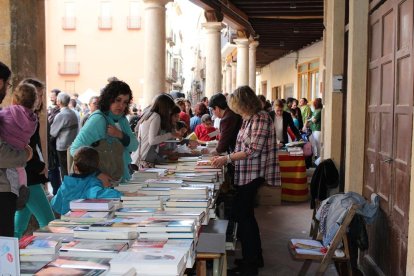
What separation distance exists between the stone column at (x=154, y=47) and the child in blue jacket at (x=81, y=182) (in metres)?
5.54

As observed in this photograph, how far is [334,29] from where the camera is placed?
5.48 m

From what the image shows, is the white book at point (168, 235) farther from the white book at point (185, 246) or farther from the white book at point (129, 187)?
the white book at point (129, 187)

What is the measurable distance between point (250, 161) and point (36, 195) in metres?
1.71

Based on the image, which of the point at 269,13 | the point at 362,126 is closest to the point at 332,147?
the point at 362,126

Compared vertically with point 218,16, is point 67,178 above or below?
below

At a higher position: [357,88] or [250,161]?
[357,88]

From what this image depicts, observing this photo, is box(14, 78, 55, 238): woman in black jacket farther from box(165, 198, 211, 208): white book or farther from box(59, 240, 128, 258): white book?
box(59, 240, 128, 258): white book

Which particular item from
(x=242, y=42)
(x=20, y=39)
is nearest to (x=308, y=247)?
(x=20, y=39)

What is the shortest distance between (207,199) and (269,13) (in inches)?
456

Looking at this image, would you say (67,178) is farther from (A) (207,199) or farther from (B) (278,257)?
(B) (278,257)

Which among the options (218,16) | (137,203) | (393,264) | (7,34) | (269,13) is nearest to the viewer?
(137,203)

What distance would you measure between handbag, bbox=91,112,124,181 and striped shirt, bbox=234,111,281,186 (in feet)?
3.41

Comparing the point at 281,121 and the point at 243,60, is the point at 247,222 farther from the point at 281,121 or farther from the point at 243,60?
the point at 243,60

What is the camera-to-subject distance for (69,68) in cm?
3744
